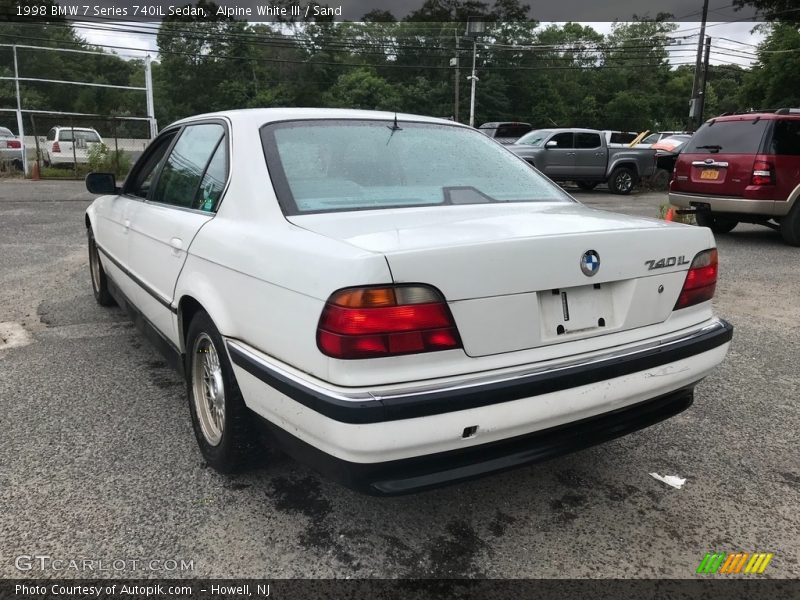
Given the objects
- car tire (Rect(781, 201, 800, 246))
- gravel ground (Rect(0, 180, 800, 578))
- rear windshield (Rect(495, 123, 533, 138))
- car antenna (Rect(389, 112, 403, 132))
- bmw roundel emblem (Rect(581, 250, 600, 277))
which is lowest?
gravel ground (Rect(0, 180, 800, 578))

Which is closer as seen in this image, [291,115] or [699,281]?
[699,281]

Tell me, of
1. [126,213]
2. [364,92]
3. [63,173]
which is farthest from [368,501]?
[364,92]

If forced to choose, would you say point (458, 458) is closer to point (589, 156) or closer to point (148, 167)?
point (148, 167)

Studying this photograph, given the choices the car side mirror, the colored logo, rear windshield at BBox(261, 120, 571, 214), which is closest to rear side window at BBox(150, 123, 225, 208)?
rear windshield at BBox(261, 120, 571, 214)

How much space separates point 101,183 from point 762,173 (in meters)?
7.83

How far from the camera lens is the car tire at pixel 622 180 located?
Result: 1686 centimetres

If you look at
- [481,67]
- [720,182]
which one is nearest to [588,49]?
[481,67]

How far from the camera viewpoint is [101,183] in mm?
4230

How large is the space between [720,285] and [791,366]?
2.41 m

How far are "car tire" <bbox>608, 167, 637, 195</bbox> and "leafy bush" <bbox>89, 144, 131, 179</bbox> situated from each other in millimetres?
13919

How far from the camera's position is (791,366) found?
4.11 m

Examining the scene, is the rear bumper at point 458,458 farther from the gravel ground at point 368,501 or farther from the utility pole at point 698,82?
the utility pole at point 698,82

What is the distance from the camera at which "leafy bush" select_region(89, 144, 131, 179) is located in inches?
711

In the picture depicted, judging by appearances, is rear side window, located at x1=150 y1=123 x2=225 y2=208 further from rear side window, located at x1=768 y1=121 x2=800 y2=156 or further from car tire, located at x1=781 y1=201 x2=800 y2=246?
car tire, located at x1=781 y1=201 x2=800 y2=246
